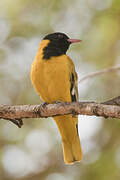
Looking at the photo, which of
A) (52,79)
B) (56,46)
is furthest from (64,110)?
(56,46)

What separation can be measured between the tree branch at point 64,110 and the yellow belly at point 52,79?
641 millimetres

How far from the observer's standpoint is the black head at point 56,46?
5.65 meters

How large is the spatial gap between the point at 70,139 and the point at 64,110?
1.40 meters

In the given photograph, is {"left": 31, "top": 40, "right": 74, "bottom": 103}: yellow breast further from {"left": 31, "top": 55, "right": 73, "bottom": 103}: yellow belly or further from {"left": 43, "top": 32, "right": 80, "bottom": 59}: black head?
{"left": 43, "top": 32, "right": 80, "bottom": 59}: black head

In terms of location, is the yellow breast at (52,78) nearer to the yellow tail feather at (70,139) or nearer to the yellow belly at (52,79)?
the yellow belly at (52,79)

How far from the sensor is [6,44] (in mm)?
8469

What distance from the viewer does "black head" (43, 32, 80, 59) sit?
18.5 ft

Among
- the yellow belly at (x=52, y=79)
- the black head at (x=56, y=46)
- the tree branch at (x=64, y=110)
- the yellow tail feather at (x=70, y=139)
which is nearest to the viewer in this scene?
the tree branch at (x=64, y=110)

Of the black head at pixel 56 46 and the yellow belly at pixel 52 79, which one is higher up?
the black head at pixel 56 46

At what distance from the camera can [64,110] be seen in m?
4.36

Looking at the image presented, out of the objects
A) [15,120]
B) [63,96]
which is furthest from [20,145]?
[15,120]

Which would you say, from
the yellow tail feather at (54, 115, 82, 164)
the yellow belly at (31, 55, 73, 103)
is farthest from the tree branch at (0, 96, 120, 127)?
the yellow tail feather at (54, 115, 82, 164)

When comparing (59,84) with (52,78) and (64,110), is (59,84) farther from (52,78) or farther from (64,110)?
(64,110)

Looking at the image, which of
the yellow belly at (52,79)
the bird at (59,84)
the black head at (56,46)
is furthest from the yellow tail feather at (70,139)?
the black head at (56,46)
